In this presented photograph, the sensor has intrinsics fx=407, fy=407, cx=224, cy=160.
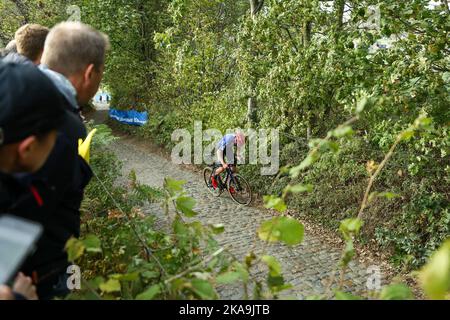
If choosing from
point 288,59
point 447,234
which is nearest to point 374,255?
point 447,234

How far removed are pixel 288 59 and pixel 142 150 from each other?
33.2ft

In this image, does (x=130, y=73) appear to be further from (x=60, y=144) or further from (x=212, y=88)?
(x=60, y=144)

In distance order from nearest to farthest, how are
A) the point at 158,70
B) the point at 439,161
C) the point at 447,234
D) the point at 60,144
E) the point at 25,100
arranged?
the point at 25,100
the point at 60,144
the point at 447,234
the point at 439,161
the point at 158,70

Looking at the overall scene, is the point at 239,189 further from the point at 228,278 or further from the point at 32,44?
the point at 228,278

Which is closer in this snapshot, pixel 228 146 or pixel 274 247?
pixel 274 247

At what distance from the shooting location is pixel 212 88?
15.2 metres

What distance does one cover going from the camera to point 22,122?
4.24 feet

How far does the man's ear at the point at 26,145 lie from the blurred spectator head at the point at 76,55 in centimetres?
101

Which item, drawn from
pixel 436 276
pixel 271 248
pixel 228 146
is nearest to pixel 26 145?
pixel 436 276

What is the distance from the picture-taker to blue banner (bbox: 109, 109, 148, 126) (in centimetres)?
1931

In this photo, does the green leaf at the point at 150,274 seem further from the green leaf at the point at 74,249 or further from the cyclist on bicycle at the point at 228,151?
the cyclist on bicycle at the point at 228,151

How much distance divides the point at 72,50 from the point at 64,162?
Result: 826 mm

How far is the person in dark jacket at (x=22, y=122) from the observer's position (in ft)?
4.22

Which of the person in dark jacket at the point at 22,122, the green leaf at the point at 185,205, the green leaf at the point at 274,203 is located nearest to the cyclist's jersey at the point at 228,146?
the green leaf at the point at 185,205
